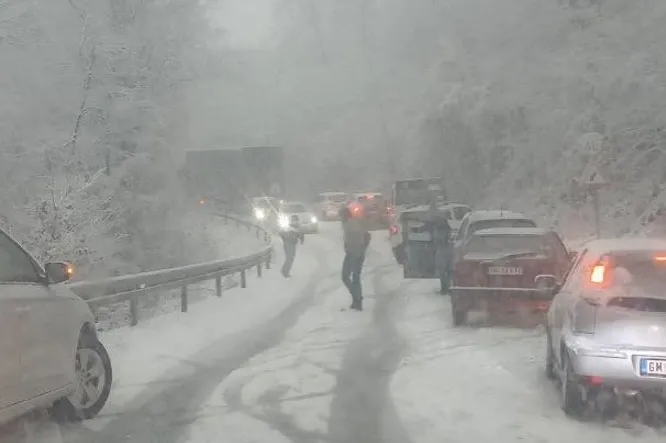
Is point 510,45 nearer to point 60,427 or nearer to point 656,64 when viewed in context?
point 656,64

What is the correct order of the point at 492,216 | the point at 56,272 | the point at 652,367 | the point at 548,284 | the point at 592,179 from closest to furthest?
the point at 652,367, the point at 56,272, the point at 548,284, the point at 492,216, the point at 592,179

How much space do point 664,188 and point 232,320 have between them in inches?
594

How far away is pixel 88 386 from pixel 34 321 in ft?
4.42

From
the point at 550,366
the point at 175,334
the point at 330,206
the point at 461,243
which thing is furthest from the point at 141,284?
the point at 330,206

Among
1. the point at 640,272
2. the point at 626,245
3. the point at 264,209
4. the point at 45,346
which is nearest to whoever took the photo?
the point at 45,346

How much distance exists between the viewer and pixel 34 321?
19.7ft

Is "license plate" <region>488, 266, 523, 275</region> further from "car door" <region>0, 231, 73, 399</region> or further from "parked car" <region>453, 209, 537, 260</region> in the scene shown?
"car door" <region>0, 231, 73, 399</region>

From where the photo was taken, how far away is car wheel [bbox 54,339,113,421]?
683 centimetres

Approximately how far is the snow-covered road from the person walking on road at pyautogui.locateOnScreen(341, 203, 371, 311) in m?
0.51

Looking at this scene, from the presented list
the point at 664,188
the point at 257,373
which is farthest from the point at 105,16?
the point at 257,373

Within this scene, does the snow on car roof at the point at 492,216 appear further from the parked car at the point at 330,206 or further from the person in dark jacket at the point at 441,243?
the parked car at the point at 330,206

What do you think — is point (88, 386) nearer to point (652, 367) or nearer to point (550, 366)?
point (550, 366)

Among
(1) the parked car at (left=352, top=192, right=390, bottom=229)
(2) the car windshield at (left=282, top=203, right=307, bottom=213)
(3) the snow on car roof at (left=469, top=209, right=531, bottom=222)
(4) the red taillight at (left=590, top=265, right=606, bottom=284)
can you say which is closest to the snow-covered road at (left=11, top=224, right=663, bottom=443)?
(4) the red taillight at (left=590, top=265, right=606, bottom=284)

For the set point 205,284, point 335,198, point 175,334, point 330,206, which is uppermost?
point 335,198
